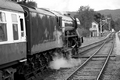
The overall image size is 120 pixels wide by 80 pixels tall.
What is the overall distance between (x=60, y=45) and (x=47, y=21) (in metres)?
2.68

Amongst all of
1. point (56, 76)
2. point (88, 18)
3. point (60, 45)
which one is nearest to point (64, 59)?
point (60, 45)

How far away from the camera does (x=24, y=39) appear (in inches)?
312

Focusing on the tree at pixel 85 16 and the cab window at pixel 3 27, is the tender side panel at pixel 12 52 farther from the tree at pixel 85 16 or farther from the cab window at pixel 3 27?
the tree at pixel 85 16

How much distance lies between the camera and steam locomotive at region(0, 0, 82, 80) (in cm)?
672

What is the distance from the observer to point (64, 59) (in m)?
14.1

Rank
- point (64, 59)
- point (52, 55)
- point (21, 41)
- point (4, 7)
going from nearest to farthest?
1. point (4, 7)
2. point (21, 41)
3. point (52, 55)
4. point (64, 59)

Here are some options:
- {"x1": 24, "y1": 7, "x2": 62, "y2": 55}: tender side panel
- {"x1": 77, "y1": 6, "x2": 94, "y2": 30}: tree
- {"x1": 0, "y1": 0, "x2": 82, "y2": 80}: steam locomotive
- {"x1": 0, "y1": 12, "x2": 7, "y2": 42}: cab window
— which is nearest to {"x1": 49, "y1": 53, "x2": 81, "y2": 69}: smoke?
{"x1": 0, "y1": 0, "x2": 82, "y2": 80}: steam locomotive

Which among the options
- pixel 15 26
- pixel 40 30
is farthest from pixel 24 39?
pixel 40 30

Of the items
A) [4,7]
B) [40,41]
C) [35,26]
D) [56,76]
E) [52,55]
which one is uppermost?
[4,7]

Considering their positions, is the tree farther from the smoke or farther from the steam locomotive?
the steam locomotive

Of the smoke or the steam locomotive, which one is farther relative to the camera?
the smoke

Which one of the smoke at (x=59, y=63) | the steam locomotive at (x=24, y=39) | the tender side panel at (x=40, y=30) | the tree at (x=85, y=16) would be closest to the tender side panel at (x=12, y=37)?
the steam locomotive at (x=24, y=39)

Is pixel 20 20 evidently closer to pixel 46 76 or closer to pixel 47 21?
pixel 47 21

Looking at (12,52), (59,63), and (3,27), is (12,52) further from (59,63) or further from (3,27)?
(59,63)
